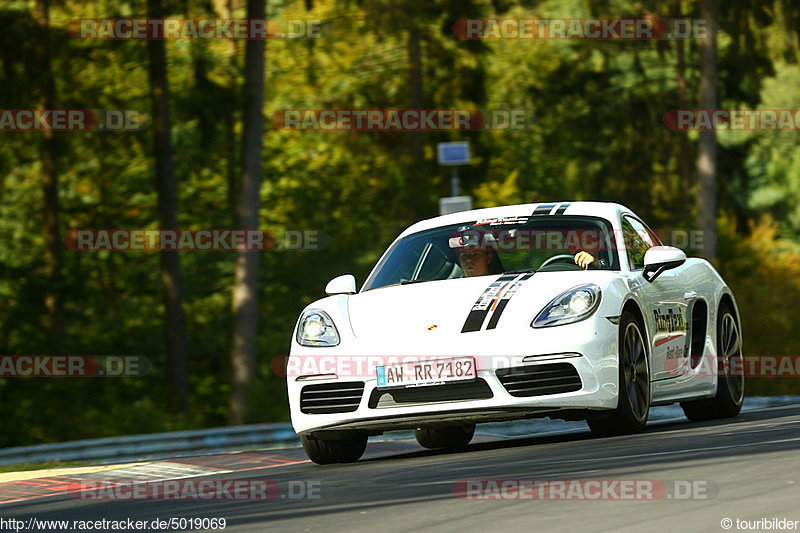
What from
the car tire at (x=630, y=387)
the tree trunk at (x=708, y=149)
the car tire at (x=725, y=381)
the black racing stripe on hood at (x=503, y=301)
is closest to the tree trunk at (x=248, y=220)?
the tree trunk at (x=708, y=149)

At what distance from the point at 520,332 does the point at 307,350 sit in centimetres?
149

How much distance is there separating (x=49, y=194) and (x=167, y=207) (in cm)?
583

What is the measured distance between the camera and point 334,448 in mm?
9227

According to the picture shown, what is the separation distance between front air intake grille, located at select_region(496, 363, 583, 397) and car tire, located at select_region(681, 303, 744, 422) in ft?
8.76

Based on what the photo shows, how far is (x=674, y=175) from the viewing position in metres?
39.5

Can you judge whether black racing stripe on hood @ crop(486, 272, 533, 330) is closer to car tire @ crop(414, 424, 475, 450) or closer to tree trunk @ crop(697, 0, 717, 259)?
car tire @ crop(414, 424, 475, 450)

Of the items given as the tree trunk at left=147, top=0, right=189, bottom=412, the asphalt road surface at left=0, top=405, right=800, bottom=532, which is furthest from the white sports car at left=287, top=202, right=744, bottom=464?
the tree trunk at left=147, top=0, right=189, bottom=412

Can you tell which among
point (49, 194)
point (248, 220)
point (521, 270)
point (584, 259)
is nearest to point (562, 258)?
point (584, 259)

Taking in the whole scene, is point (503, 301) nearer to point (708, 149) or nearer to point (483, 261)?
point (483, 261)

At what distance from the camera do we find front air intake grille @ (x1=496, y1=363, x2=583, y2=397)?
816 cm

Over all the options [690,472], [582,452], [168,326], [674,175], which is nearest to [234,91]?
[168,326]

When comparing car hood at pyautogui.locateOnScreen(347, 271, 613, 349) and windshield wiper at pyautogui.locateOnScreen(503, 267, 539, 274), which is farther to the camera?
windshield wiper at pyautogui.locateOnScreen(503, 267, 539, 274)

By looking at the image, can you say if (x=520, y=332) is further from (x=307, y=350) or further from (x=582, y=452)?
(x=307, y=350)

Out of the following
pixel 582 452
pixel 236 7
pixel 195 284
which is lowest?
pixel 195 284
